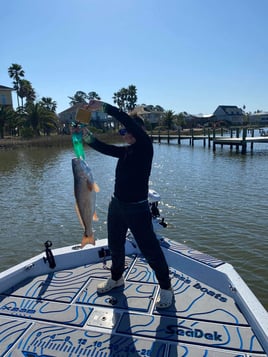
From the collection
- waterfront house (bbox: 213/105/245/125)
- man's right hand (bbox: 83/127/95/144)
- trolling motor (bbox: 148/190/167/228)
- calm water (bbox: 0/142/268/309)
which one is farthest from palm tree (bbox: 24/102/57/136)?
waterfront house (bbox: 213/105/245/125)

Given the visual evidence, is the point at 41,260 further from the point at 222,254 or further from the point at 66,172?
the point at 66,172

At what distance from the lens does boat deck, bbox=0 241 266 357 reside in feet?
9.84

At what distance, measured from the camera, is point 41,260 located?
4691 millimetres

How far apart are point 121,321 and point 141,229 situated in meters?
1.10

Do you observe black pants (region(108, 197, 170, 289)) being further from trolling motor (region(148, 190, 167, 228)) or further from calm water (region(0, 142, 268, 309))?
calm water (region(0, 142, 268, 309))

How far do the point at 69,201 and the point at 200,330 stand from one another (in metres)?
11.1

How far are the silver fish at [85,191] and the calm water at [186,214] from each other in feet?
13.7

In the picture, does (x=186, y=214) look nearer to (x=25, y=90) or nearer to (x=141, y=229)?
(x=141, y=229)

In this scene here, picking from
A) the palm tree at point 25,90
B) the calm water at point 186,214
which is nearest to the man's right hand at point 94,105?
the calm water at point 186,214

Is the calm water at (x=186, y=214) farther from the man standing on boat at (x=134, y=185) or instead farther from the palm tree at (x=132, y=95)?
the palm tree at (x=132, y=95)

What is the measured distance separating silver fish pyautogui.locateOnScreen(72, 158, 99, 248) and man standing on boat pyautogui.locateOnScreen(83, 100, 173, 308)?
282 mm

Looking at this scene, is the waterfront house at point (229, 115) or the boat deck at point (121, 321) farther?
the waterfront house at point (229, 115)

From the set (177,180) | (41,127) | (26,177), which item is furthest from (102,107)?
(41,127)

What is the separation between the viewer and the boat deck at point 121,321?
9.84ft
